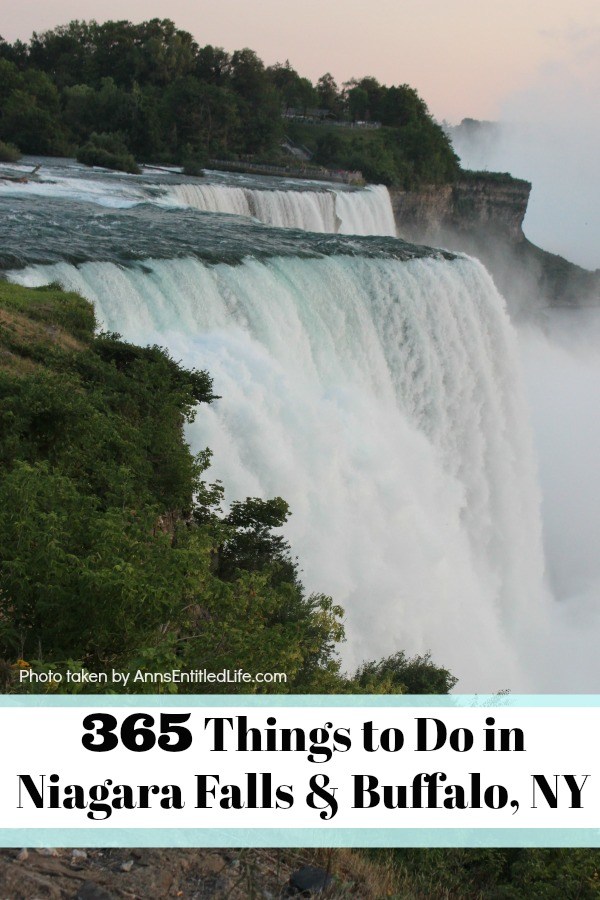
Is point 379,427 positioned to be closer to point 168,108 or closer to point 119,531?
point 119,531

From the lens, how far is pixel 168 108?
5578cm

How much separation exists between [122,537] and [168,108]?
179 feet

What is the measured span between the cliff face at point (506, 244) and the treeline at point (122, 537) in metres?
54.5

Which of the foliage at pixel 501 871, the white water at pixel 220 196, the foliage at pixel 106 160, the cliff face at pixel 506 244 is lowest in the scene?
the foliage at pixel 501 871

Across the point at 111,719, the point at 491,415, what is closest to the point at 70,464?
the point at 111,719

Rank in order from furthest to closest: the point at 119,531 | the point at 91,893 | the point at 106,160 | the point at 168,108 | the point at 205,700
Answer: the point at 168,108, the point at 106,160, the point at 119,531, the point at 205,700, the point at 91,893

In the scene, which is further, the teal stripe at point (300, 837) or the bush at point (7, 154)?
the bush at point (7, 154)

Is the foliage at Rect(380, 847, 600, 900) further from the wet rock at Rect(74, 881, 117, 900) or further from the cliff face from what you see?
the cliff face

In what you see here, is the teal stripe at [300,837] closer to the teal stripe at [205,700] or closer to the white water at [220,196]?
the teal stripe at [205,700]

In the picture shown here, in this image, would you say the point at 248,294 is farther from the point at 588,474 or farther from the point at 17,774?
the point at 588,474

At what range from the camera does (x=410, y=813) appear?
712 cm

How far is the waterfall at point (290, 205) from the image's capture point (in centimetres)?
3375

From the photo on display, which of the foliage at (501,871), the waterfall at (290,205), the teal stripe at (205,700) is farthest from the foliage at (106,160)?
the foliage at (501,871)

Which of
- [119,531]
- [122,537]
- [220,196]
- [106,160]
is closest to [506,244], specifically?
[106,160]
